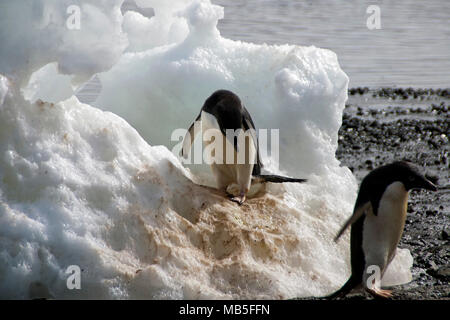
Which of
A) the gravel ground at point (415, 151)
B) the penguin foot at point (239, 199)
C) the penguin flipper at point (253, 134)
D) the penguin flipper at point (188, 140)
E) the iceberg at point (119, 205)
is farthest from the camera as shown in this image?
the penguin flipper at point (188, 140)

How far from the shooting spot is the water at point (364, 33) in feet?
41.4

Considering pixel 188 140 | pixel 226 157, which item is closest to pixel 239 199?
pixel 226 157

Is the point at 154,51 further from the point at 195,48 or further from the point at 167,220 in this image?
the point at 167,220

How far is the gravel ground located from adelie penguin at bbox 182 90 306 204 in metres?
1.12

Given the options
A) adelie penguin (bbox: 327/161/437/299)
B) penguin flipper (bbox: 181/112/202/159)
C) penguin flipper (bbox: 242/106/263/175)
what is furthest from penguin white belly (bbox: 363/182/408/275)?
penguin flipper (bbox: 181/112/202/159)

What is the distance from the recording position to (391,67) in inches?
515

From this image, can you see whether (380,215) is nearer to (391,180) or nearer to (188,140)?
(391,180)

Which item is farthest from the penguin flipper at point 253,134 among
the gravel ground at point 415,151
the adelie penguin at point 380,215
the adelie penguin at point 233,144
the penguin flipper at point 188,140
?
the gravel ground at point 415,151

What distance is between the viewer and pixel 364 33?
15492 millimetres

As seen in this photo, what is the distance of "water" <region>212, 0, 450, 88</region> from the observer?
12.6 metres

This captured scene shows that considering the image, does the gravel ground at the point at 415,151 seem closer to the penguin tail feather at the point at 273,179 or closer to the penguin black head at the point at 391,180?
the penguin black head at the point at 391,180

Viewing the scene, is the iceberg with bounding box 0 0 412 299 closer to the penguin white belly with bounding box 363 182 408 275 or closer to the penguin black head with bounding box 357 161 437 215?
the penguin white belly with bounding box 363 182 408 275
